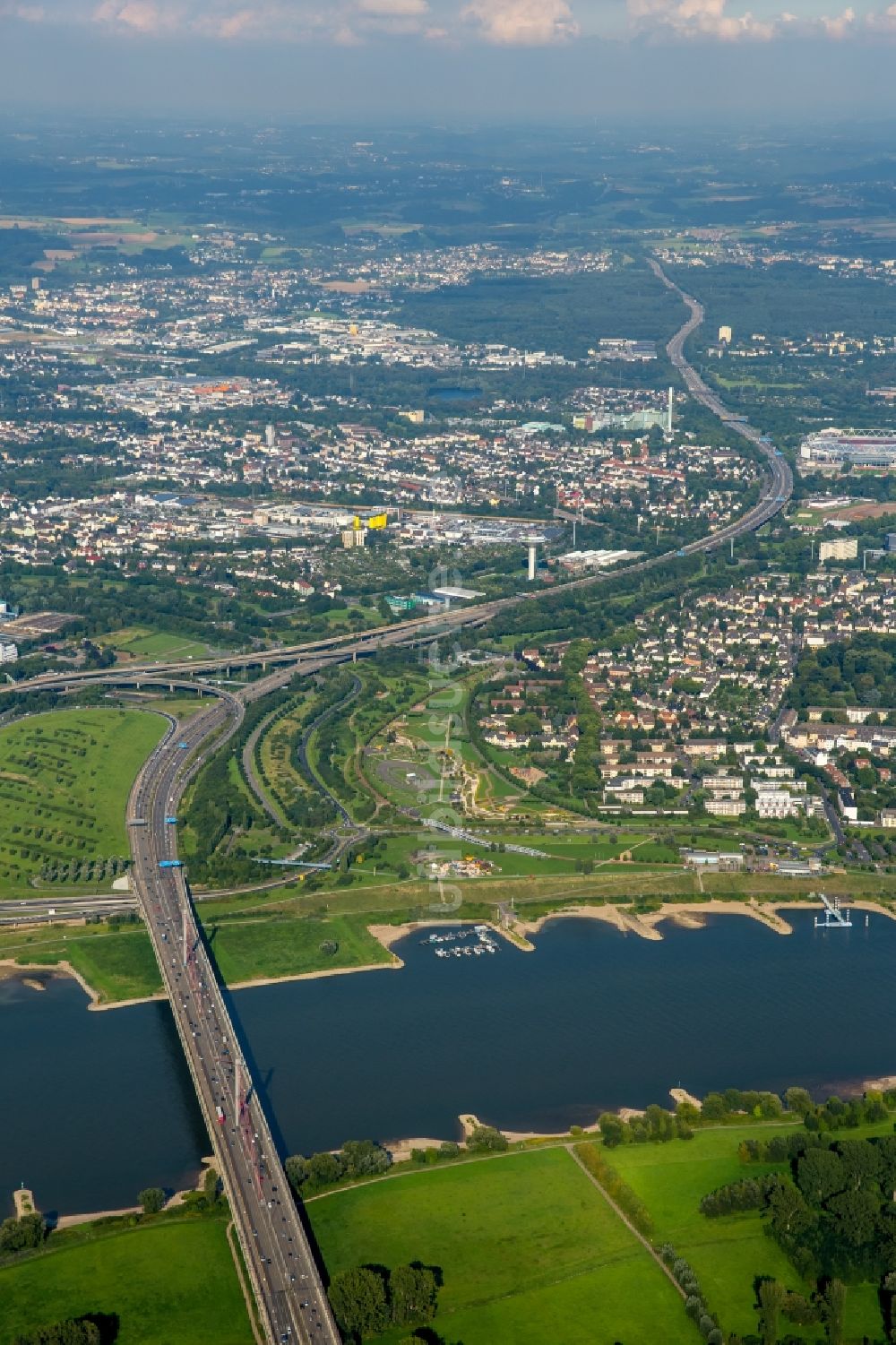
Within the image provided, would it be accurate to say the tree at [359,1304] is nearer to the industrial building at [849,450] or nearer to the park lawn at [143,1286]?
the park lawn at [143,1286]

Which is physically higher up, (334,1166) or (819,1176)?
(819,1176)

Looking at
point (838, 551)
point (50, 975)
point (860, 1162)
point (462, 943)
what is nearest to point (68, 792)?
point (50, 975)

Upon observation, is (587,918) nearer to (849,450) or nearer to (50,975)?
(50,975)

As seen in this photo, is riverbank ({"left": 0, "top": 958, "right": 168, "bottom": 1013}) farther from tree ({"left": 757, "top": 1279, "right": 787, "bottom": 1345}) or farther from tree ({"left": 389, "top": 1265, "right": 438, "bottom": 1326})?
tree ({"left": 757, "top": 1279, "right": 787, "bottom": 1345})

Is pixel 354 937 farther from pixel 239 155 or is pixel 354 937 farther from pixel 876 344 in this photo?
pixel 239 155

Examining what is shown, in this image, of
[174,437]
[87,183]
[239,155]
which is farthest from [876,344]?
[239,155]
